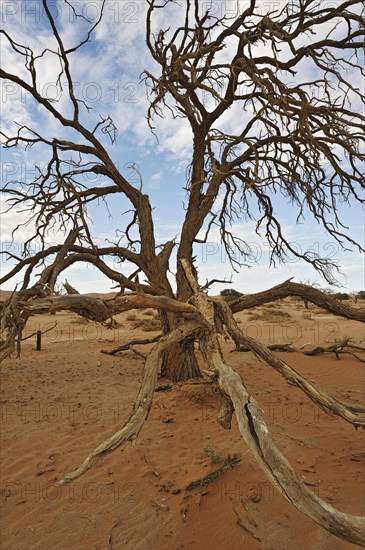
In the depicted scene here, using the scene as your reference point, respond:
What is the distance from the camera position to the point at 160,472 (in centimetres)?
422

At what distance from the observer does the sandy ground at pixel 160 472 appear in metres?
3.32

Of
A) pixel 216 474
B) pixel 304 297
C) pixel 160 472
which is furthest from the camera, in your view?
pixel 304 297

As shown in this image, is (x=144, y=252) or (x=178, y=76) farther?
(x=144, y=252)

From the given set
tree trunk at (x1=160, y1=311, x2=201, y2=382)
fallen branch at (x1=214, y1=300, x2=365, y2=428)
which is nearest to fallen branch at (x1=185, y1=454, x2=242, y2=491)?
fallen branch at (x1=214, y1=300, x2=365, y2=428)

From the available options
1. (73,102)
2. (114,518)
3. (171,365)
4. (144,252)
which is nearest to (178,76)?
(73,102)

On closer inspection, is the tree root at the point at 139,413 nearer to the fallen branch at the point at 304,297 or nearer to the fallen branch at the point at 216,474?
the fallen branch at the point at 216,474

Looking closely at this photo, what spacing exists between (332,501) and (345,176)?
228 inches

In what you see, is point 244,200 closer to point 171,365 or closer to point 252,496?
point 171,365

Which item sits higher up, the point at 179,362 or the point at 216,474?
the point at 179,362

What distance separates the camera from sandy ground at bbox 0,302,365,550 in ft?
10.9

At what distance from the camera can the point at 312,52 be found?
19.8 feet

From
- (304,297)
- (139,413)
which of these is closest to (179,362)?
(304,297)

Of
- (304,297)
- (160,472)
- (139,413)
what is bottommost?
(160,472)

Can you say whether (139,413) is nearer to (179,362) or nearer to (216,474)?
(216,474)
